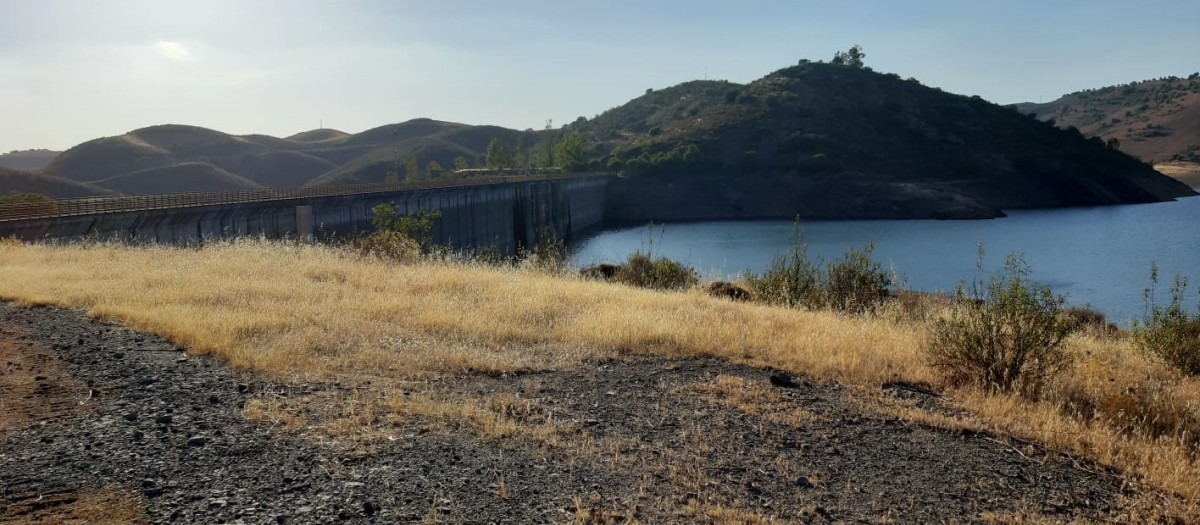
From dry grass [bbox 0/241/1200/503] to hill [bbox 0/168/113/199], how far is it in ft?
273

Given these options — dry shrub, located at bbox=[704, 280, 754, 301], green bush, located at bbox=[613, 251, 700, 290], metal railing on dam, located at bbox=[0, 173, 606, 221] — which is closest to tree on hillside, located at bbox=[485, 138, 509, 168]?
metal railing on dam, located at bbox=[0, 173, 606, 221]

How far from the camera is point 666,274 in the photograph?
76.0 ft

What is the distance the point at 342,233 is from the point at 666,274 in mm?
25549

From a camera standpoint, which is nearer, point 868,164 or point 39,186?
point 39,186

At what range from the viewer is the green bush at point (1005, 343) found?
9102 millimetres

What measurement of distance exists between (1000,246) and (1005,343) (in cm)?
6230

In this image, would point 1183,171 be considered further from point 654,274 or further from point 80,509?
point 80,509

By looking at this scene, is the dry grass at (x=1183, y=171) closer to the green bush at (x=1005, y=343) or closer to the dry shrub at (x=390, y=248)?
the dry shrub at (x=390, y=248)

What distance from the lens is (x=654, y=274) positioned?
23.2m

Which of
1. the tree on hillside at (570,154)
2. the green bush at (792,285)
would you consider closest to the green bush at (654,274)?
the green bush at (792,285)

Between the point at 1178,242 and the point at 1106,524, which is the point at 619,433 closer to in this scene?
the point at 1106,524

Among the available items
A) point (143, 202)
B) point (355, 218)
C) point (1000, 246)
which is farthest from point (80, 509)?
point (1000, 246)

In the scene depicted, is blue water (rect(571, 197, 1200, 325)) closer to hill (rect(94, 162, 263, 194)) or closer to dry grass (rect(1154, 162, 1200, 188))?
dry grass (rect(1154, 162, 1200, 188))

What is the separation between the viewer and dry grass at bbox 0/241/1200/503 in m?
7.32
